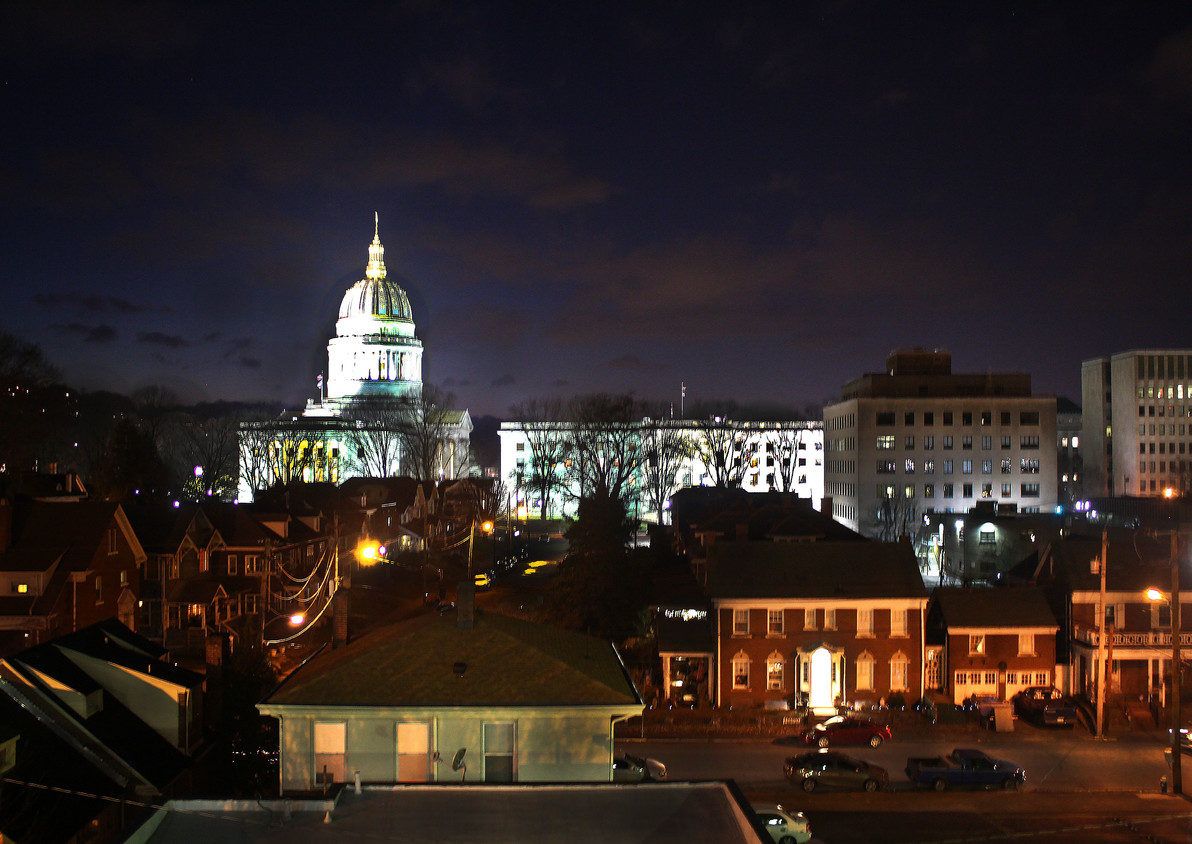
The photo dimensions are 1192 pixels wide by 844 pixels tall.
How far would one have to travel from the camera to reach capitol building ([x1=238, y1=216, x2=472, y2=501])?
90125 mm

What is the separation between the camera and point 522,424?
359ft

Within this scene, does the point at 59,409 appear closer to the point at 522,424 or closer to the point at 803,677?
the point at 522,424

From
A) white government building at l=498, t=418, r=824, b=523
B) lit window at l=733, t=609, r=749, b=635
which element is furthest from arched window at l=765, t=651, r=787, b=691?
white government building at l=498, t=418, r=824, b=523

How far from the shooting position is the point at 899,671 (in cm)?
2909

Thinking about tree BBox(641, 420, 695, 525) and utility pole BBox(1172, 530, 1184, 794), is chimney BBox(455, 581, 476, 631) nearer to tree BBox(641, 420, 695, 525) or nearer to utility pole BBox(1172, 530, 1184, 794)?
utility pole BBox(1172, 530, 1184, 794)

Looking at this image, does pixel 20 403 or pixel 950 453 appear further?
pixel 950 453

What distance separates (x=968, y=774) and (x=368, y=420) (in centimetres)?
8901

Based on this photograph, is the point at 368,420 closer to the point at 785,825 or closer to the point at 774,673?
the point at 774,673

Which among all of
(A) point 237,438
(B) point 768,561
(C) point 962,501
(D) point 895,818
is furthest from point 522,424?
(D) point 895,818

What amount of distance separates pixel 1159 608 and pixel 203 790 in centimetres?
2734

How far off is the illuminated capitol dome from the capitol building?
5.5 inches

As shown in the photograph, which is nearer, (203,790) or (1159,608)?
(203,790)

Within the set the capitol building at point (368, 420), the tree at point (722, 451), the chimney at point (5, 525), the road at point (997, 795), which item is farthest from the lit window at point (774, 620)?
the capitol building at point (368, 420)

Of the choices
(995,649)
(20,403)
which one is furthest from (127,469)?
(995,649)
